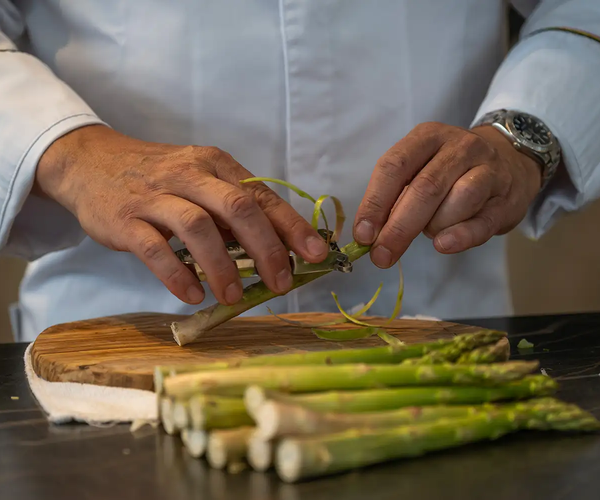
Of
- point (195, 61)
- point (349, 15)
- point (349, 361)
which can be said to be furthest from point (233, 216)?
point (349, 15)

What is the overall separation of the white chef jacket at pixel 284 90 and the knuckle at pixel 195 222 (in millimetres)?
396

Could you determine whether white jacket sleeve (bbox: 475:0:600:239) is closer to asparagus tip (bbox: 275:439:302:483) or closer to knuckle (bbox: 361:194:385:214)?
knuckle (bbox: 361:194:385:214)

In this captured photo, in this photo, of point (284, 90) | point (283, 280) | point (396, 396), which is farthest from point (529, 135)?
point (396, 396)

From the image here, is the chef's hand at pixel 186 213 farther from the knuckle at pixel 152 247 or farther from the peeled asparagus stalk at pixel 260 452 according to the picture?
the peeled asparagus stalk at pixel 260 452

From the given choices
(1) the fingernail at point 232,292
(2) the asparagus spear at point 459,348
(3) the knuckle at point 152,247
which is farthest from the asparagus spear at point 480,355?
(3) the knuckle at point 152,247

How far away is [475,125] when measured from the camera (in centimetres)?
141

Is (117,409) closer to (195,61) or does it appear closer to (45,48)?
(195,61)

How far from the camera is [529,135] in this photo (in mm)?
1361

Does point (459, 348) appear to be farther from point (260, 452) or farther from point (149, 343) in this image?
point (149, 343)

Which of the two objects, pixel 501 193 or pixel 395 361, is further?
pixel 501 193

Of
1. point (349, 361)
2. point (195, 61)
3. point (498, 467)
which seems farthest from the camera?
point (195, 61)

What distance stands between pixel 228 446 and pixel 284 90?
0.90 metres

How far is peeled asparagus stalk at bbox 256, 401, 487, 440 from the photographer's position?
24.6 inches

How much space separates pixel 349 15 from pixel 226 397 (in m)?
0.94
